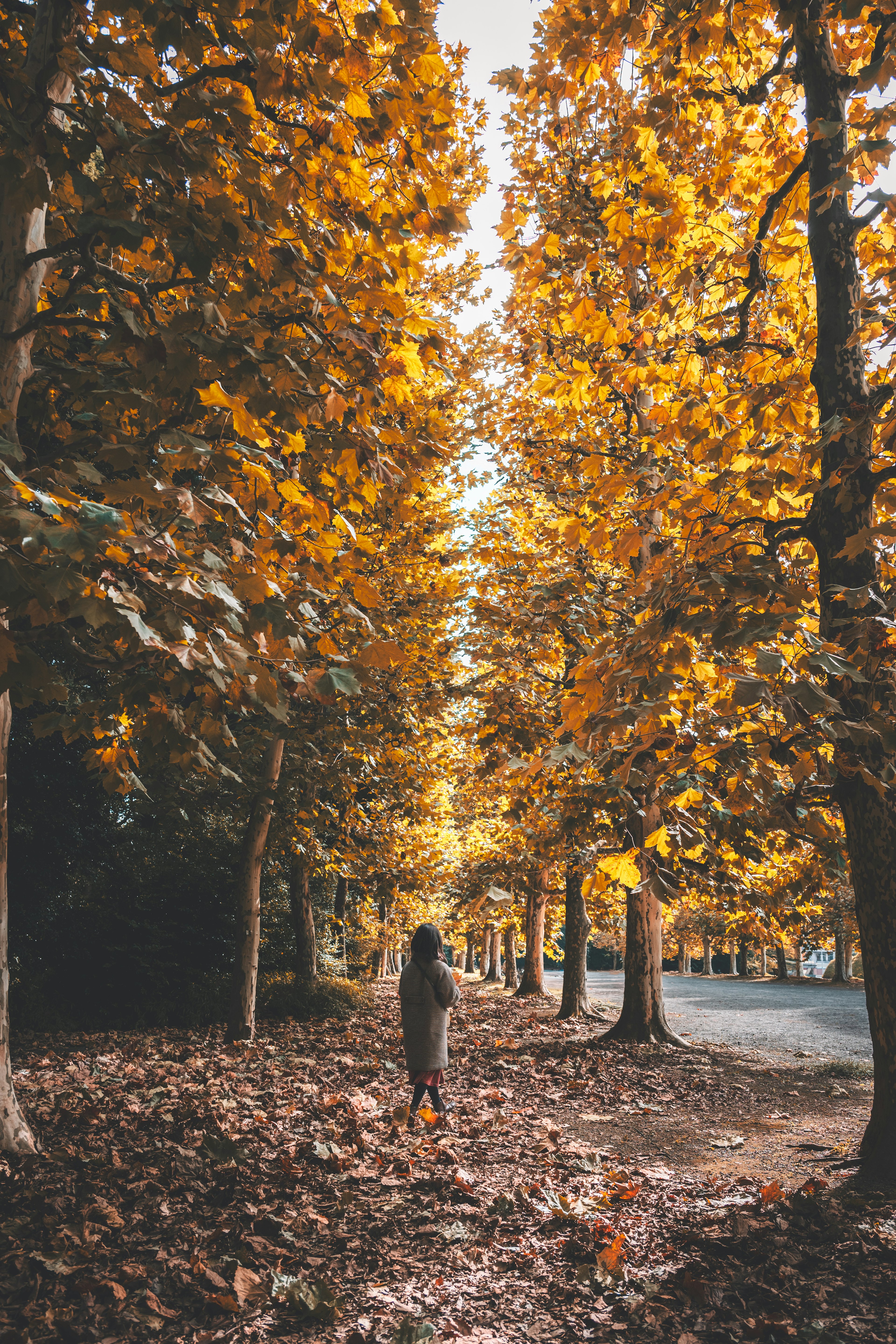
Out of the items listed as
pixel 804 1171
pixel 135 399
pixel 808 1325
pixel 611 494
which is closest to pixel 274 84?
pixel 135 399

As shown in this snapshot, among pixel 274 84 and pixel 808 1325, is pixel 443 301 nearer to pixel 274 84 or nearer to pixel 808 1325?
pixel 274 84

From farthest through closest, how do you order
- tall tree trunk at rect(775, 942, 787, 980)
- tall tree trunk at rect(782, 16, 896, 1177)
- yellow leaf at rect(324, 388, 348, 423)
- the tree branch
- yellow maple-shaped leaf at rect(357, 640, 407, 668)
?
tall tree trunk at rect(775, 942, 787, 980) < the tree branch < tall tree trunk at rect(782, 16, 896, 1177) < yellow leaf at rect(324, 388, 348, 423) < yellow maple-shaped leaf at rect(357, 640, 407, 668)

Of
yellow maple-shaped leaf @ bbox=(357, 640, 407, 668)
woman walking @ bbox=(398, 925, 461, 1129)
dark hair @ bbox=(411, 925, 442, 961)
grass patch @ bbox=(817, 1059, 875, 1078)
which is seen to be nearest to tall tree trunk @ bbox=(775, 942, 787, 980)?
grass patch @ bbox=(817, 1059, 875, 1078)

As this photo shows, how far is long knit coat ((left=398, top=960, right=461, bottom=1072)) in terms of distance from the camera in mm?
6215

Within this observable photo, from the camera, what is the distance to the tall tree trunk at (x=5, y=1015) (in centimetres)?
424

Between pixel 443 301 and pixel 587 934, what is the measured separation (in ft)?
39.5

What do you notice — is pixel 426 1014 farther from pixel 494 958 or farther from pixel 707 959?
pixel 707 959

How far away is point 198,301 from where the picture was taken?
12.2 feet

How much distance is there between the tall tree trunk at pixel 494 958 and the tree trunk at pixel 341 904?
43.0ft

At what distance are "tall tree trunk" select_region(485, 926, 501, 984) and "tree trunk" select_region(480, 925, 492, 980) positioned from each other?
0.05ft

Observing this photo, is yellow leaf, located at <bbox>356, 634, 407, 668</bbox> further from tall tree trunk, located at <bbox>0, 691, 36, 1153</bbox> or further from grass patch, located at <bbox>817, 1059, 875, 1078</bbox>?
grass patch, located at <bbox>817, 1059, 875, 1078</bbox>

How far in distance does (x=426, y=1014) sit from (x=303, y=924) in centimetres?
862

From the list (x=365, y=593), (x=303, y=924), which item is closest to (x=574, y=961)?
(x=303, y=924)

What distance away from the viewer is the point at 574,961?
48.1 feet
